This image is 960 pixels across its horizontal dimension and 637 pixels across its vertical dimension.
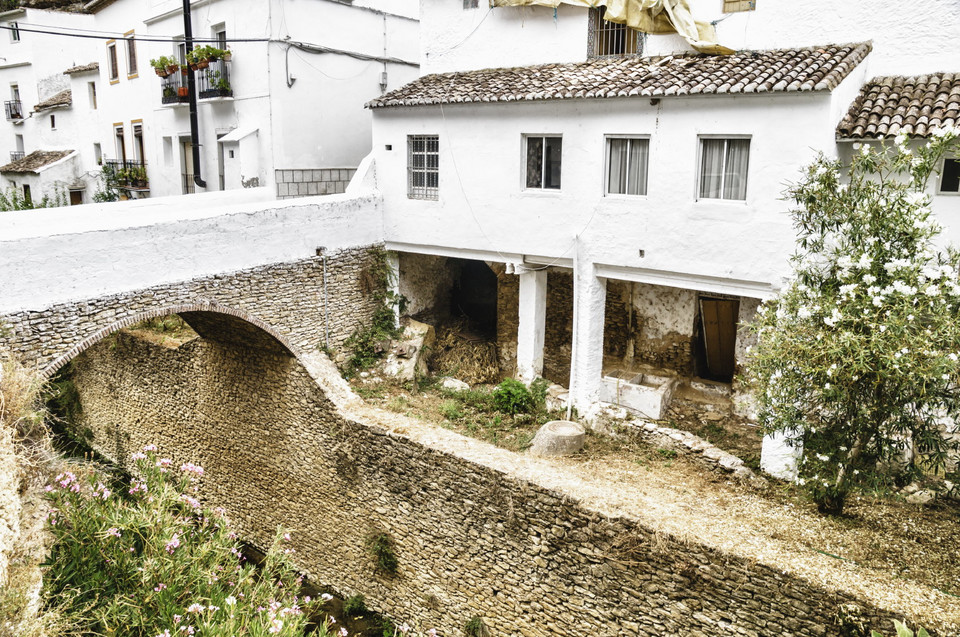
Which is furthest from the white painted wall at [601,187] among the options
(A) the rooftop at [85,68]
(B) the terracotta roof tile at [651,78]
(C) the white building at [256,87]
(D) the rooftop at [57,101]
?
(D) the rooftop at [57,101]

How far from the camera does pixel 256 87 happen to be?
17.0m

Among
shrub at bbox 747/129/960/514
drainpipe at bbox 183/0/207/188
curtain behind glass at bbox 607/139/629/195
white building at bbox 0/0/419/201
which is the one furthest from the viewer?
drainpipe at bbox 183/0/207/188

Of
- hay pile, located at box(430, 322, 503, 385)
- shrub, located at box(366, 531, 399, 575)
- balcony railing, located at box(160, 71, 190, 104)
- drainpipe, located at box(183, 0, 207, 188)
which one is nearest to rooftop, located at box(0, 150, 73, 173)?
balcony railing, located at box(160, 71, 190, 104)

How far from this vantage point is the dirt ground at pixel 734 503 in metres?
8.71

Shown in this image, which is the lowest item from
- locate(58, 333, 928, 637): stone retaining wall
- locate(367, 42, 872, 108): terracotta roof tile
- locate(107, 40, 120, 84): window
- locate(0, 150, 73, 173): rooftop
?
locate(58, 333, 928, 637): stone retaining wall

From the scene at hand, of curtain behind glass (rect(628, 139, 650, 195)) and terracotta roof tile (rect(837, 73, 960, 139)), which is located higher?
terracotta roof tile (rect(837, 73, 960, 139))

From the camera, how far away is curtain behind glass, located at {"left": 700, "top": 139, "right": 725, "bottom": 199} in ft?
37.7

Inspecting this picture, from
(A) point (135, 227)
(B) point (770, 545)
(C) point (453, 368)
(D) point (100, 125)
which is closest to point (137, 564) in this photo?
(A) point (135, 227)

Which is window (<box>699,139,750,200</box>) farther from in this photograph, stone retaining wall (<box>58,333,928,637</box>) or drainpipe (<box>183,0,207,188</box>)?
drainpipe (<box>183,0,207,188</box>)

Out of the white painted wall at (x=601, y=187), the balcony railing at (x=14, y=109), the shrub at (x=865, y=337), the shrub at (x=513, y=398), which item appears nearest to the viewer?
the shrub at (x=865, y=337)

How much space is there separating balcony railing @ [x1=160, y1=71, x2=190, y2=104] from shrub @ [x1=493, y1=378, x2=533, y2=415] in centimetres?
1213

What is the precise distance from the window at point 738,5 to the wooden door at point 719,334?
6.02 meters

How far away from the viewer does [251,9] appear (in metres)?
16.7

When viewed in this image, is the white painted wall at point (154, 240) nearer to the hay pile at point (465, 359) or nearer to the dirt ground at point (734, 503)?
the hay pile at point (465, 359)
